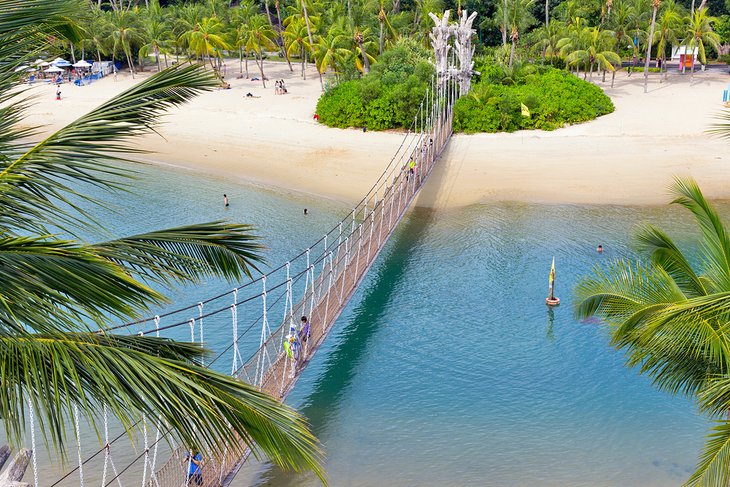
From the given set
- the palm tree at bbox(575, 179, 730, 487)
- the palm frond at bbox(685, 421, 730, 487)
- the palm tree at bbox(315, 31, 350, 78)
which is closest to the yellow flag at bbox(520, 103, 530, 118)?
the palm tree at bbox(315, 31, 350, 78)

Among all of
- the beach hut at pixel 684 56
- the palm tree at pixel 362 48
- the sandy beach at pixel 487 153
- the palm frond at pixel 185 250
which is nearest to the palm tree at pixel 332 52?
the palm tree at pixel 362 48

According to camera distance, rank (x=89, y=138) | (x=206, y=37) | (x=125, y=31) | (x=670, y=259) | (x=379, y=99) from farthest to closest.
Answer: (x=125, y=31) → (x=206, y=37) → (x=379, y=99) → (x=670, y=259) → (x=89, y=138)

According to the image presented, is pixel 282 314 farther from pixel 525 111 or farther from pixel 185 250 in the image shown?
pixel 525 111

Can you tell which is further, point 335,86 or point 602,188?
point 335,86

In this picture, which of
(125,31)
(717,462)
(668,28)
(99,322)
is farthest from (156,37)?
(99,322)

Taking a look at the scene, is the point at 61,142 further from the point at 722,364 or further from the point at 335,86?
the point at 335,86

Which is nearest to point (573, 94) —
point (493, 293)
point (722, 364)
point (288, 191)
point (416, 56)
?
point (416, 56)

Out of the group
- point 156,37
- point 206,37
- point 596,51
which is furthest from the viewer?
point 156,37
